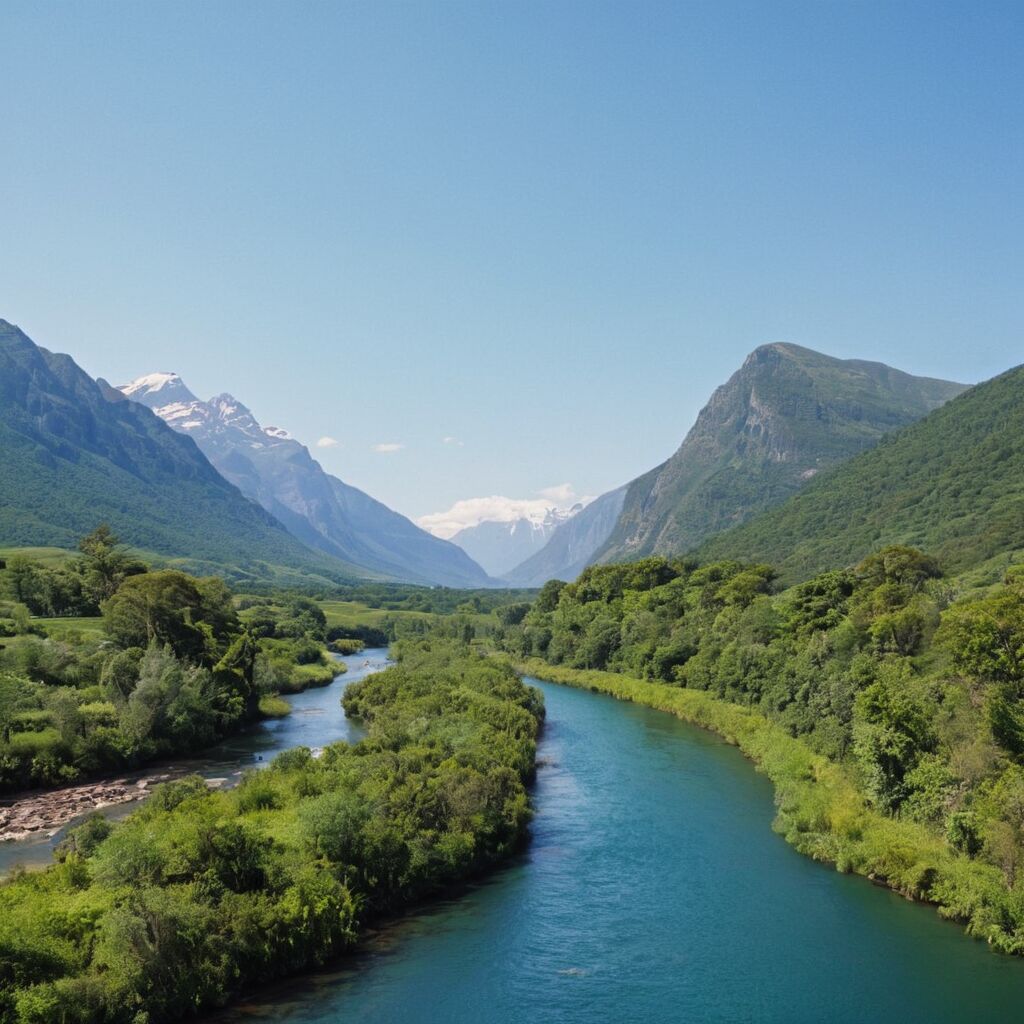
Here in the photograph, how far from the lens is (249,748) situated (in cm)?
7850

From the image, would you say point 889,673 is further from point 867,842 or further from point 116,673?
point 116,673

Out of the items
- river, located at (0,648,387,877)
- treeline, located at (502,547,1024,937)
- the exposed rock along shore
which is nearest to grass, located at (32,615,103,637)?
river, located at (0,648,387,877)

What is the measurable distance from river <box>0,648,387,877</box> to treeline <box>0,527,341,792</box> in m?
2.24

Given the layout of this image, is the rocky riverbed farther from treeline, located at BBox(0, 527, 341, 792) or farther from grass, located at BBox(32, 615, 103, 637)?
grass, located at BBox(32, 615, 103, 637)

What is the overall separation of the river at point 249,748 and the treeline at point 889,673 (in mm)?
40928

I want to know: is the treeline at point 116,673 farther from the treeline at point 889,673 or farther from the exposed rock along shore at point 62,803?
the treeline at point 889,673

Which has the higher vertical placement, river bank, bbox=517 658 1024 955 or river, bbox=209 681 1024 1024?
river bank, bbox=517 658 1024 955

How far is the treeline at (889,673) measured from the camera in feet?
146

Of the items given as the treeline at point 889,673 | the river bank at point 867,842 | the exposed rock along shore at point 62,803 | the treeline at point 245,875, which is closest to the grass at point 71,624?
the exposed rock along shore at point 62,803

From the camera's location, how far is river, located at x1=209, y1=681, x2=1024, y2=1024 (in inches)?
1278

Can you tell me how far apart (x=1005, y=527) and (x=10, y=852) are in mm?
141348

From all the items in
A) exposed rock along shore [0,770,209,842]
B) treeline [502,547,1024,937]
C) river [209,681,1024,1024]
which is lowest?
exposed rock along shore [0,770,209,842]

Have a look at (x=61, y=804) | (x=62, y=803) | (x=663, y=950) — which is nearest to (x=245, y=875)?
(x=663, y=950)

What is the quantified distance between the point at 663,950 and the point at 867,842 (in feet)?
49.2
